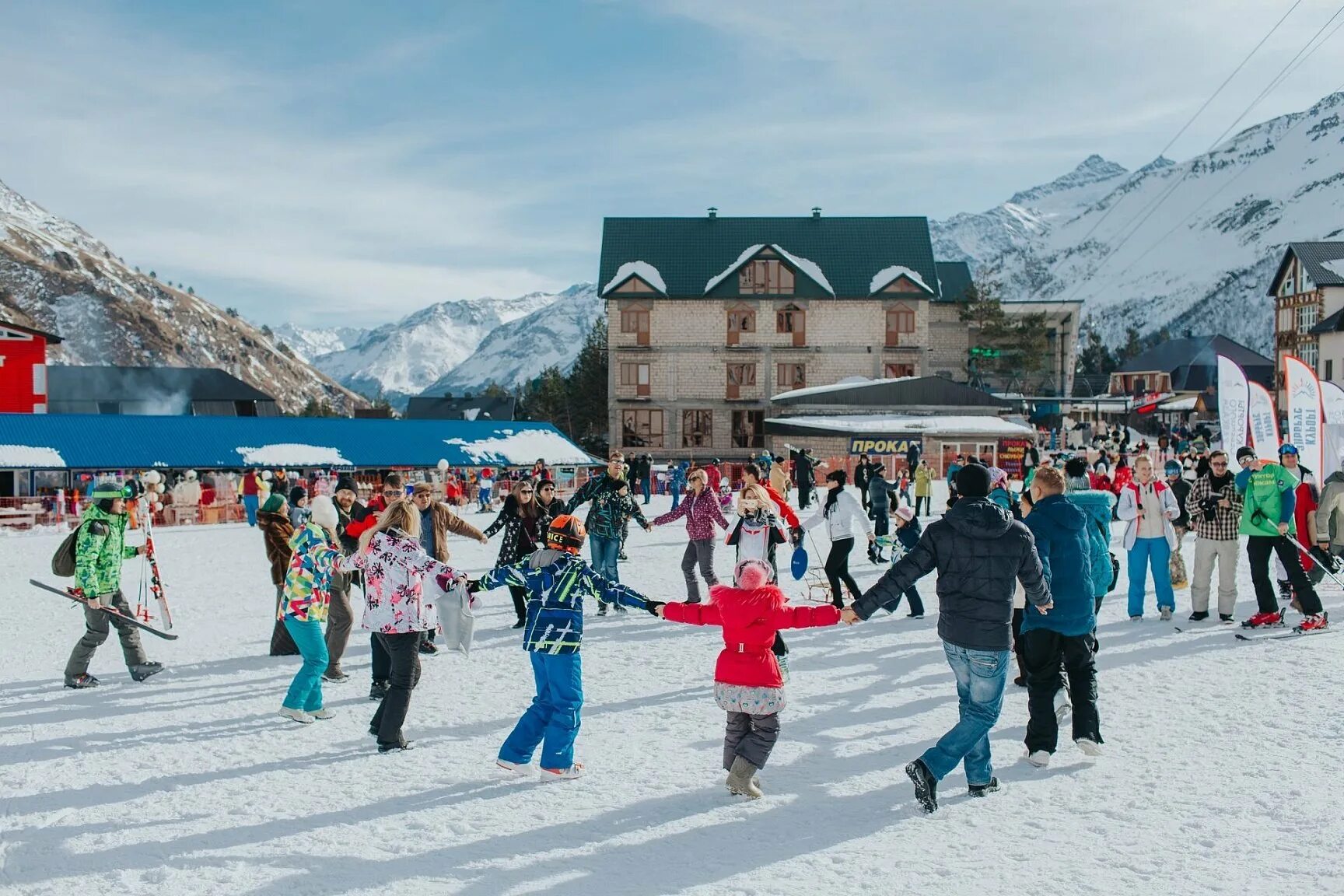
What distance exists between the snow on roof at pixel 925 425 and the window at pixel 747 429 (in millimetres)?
8511

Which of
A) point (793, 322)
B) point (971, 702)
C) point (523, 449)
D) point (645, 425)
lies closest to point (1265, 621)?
point (971, 702)

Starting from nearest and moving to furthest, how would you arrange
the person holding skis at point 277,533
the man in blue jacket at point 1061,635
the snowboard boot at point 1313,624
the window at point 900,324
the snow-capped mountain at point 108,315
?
the man in blue jacket at point 1061,635 → the person holding skis at point 277,533 → the snowboard boot at point 1313,624 → the window at point 900,324 → the snow-capped mountain at point 108,315

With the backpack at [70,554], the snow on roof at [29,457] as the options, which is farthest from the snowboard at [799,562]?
the snow on roof at [29,457]

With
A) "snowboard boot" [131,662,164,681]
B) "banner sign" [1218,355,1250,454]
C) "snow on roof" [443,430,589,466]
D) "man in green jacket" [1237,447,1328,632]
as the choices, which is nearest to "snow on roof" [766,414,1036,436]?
"snow on roof" [443,430,589,466]

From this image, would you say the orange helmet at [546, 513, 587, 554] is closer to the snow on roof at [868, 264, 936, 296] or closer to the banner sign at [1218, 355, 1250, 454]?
the banner sign at [1218, 355, 1250, 454]

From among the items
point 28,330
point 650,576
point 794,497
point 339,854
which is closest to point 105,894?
point 339,854

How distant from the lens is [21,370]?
4012cm

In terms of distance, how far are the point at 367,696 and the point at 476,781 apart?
2.26 metres

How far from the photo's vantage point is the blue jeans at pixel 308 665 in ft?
23.1

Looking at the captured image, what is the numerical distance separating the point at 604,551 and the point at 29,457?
23.4 metres

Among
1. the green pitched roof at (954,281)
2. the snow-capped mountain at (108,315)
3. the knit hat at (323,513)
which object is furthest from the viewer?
the snow-capped mountain at (108,315)

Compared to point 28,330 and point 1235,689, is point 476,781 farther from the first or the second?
point 28,330

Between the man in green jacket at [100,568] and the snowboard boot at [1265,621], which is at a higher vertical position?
the man in green jacket at [100,568]

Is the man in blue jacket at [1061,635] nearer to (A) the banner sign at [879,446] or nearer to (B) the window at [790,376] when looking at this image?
(A) the banner sign at [879,446]
